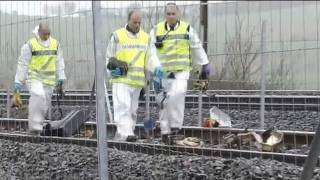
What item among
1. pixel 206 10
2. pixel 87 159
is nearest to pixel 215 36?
pixel 206 10

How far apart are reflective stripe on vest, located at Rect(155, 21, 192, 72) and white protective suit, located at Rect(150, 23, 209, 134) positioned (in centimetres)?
8

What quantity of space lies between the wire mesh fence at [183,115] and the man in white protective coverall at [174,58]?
352 mm

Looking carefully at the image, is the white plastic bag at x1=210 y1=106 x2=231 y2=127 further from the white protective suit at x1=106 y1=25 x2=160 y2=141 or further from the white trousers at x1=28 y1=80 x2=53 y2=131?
the white trousers at x1=28 y1=80 x2=53 y2=131

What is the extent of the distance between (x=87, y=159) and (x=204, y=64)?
267 centimetres

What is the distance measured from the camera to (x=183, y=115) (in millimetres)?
10320

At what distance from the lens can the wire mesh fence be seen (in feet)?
24.4

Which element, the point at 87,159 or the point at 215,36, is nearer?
the point at 87,159

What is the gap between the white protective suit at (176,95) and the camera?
9766mm

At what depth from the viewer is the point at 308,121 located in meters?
11.7

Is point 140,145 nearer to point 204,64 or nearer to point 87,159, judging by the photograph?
point 87,159

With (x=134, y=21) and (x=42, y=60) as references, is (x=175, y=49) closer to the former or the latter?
(x=134, y=21)

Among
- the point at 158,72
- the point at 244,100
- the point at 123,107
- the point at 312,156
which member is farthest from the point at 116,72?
the point at 312,156

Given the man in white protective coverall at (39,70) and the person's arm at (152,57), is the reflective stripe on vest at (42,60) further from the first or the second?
the person's arm at (152,57)

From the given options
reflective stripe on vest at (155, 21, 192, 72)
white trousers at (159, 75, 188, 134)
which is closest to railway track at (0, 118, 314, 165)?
white trousers at (159, 75, 188, 134)
